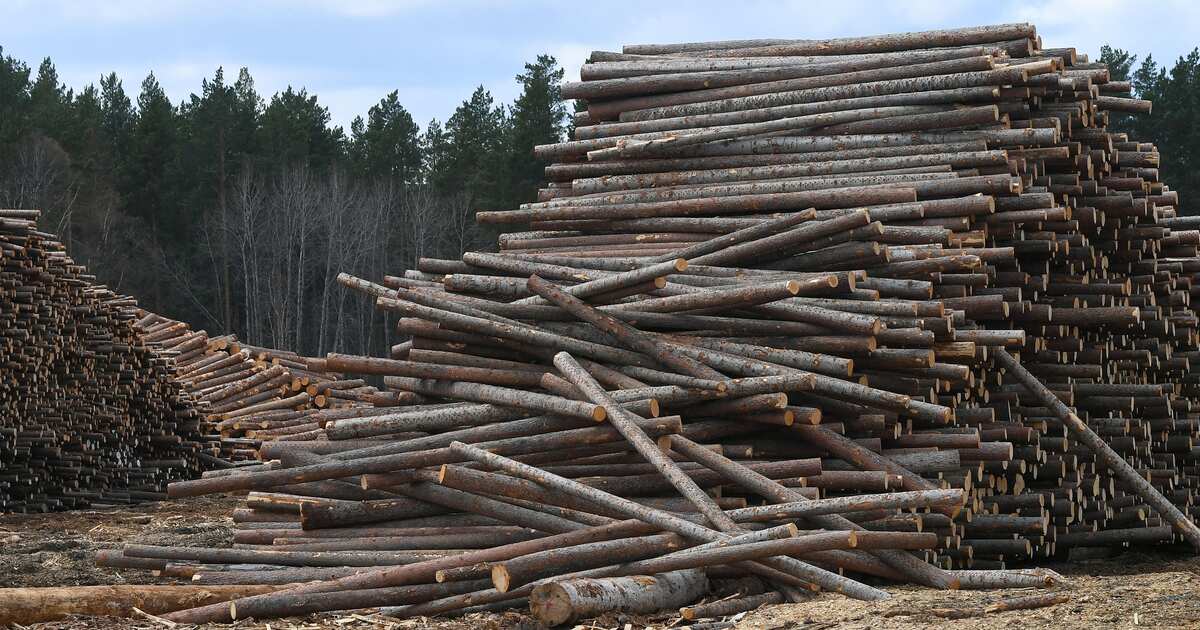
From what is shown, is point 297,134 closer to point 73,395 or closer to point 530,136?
point 530,136

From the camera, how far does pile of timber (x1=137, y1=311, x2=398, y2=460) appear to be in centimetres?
1698

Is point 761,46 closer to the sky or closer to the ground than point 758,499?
closer to the sky

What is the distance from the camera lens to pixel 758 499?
835cm

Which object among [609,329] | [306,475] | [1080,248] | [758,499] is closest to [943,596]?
[758,499]

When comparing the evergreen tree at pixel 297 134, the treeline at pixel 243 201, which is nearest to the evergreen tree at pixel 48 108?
the treeline at pixel 243 201

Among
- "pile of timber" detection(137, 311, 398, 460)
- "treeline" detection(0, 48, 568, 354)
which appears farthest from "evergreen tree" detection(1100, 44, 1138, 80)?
"pile of timber" detection(137, 311, 398, 460)

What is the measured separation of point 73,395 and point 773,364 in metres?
9.98

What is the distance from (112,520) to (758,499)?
8485mm

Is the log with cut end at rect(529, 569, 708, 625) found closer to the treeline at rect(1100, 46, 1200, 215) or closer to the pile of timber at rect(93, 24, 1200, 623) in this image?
the pile of timber at rect(93, 24, 1200, 623)

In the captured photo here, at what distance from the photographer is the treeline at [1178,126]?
40.1m

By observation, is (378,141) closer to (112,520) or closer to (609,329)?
(112,520)

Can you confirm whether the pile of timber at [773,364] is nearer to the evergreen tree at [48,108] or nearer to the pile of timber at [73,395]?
the pile of timber at [73,395]

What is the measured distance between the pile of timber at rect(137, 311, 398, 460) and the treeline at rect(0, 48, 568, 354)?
2447 cm

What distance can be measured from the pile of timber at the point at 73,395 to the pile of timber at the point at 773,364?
5.91 metres
